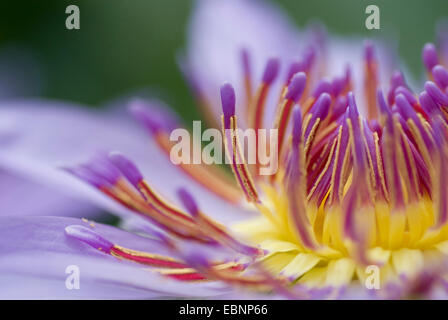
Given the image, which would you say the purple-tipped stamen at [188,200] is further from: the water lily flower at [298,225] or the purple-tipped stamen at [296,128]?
the purple-tipped stamen at [296,128]

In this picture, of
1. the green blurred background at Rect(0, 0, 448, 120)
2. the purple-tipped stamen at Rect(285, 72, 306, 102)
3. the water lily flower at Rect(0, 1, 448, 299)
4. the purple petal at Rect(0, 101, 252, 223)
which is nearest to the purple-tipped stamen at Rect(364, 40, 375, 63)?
the water lily flower at Rect(0, 1, 448, 299)

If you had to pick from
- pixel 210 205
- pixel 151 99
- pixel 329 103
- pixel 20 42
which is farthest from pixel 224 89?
pixel 20 42

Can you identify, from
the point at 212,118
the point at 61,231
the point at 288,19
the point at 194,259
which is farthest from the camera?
the point at 288,19

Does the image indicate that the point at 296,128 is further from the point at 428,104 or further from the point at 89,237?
the point at 89,237

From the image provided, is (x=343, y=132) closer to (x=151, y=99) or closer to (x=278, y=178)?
(x=278, y=178)

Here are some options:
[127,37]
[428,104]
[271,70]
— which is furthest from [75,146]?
[428,104]

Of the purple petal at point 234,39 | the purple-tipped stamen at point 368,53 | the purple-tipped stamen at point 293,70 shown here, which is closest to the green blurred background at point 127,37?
the purple petal at point 234,39
